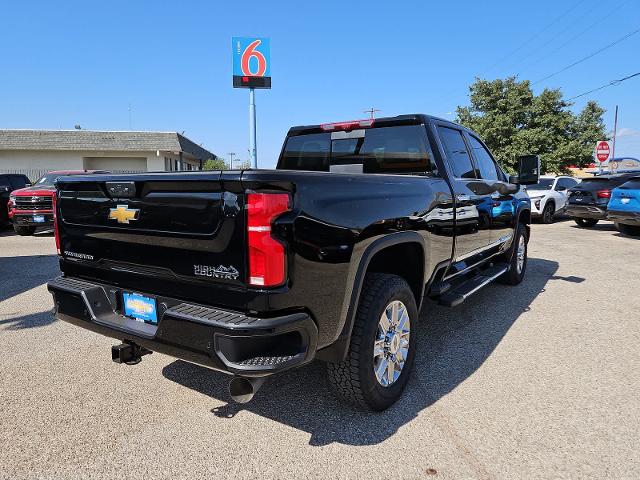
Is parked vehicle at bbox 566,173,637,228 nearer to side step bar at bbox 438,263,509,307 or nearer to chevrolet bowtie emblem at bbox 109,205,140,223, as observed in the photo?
side step bar at bbox 438,263,509,307

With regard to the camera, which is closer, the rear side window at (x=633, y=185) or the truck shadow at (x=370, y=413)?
the truck shadow at (x=370, y=413)

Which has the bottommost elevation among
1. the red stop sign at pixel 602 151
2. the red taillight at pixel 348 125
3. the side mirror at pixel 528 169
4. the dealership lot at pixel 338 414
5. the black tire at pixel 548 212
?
the dealership lot at pixel 338 414

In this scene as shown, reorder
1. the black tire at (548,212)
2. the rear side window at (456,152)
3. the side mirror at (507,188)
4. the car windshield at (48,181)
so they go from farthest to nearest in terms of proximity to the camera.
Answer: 1. the black tire at (548,212)
2. the car windshield at (48,181)
3. the side mirror at (507,188)
4. the rear side window at (456,152)

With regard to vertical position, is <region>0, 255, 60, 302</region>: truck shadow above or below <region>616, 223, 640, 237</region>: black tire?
below

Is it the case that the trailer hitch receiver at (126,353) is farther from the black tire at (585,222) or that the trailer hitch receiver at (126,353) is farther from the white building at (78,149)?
the white building at (78,149)

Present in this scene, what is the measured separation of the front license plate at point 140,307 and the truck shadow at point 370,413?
0.86 m

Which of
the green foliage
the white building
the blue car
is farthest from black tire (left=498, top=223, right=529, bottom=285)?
the white building

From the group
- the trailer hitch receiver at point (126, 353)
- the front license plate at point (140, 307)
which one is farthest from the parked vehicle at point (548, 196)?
the front license plate at point (140, 307)

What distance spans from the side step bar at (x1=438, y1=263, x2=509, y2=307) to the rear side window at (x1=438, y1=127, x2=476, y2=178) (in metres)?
1.05

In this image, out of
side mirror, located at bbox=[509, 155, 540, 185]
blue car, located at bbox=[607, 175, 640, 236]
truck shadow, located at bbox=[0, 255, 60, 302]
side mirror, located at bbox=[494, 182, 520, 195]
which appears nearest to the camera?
side mirror, located at bbox=[494, 182, 520, 195]

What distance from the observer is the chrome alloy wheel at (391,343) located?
2861mm

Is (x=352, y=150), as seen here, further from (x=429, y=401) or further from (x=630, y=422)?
(x=630, y=422)

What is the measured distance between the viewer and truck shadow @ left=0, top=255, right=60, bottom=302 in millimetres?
6180

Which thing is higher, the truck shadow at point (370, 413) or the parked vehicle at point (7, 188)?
the parked vehicle at point (7, 188)
